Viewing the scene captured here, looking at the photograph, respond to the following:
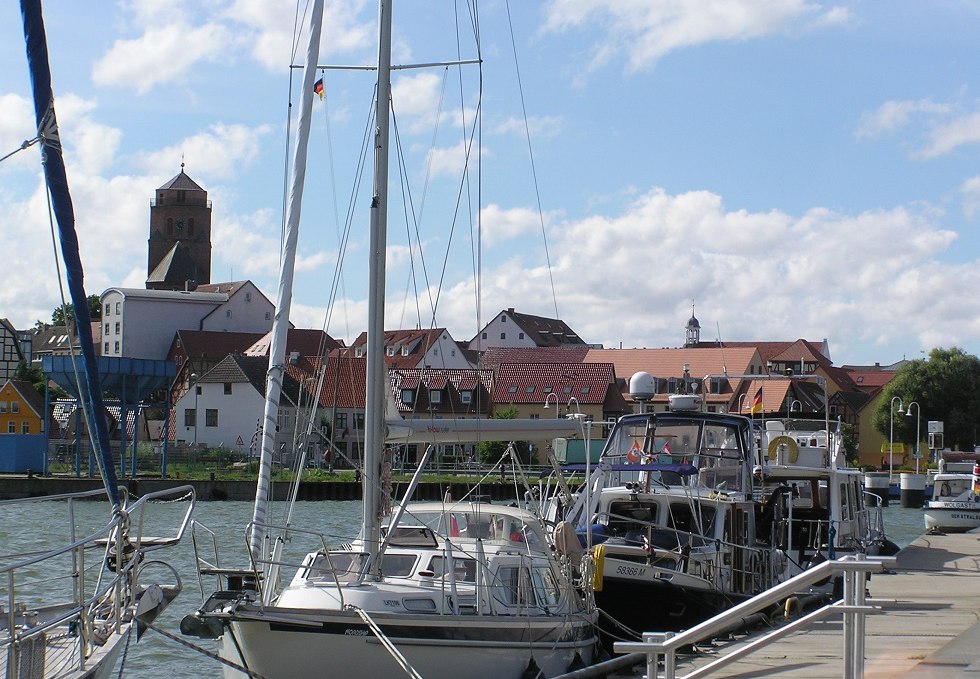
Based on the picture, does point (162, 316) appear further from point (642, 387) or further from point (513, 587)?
point (513, 587)

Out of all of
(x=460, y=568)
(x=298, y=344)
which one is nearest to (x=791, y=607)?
(x=460, y=568)

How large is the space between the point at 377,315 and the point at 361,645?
444 cm

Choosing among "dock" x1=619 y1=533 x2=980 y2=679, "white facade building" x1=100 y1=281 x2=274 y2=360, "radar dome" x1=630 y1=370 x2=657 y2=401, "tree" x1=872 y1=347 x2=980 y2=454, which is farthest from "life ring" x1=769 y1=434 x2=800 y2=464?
"white facade building" x1=100 y1=281 x2=274 y2=360

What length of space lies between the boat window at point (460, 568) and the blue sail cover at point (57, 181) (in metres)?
5.39

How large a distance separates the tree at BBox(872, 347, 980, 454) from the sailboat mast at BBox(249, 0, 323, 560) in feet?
289

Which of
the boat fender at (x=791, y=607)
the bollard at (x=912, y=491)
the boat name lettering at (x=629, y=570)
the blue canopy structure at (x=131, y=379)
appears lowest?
the bollard at (x=912, y=491)

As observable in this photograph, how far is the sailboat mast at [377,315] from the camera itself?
16453 mm

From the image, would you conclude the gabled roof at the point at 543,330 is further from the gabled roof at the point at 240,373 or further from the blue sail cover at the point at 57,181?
the blue sail cover at the point at 57,181

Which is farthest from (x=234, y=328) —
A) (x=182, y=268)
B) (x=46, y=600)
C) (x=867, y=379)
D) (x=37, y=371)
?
(x=46, y=600)

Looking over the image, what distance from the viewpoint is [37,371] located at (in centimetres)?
11438

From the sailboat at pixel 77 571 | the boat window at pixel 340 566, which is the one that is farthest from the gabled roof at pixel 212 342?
the sailboat at pixel 77 571

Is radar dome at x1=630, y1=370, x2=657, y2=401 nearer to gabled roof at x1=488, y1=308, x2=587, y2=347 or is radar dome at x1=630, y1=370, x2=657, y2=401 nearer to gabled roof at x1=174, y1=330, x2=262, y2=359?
gabled roof at x1=174, y1=330, x2=262, y2=359

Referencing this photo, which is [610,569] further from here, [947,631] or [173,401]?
[173,401]

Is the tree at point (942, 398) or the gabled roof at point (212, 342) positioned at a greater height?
the gabled roof at point (212, 342)
